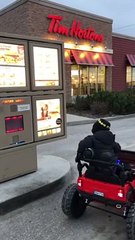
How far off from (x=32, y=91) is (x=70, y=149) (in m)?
3.25

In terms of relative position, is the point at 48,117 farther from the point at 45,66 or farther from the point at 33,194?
the point at 33,194

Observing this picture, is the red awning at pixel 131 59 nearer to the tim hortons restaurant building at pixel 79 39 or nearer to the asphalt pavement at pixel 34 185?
the tim hortons restaurant building at pixel 79 39

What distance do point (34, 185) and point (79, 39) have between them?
1469cm

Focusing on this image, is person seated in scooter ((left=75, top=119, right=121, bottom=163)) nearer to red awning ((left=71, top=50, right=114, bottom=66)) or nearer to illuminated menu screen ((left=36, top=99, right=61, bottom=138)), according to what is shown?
illuminated menu screen ((left=36, top=99, right=61, bottom=138))

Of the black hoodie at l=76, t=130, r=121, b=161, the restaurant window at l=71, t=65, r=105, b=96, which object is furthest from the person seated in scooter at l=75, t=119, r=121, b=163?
the restaurant window at l=71, t=65, r=105, b=96

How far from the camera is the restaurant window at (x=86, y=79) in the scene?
1809cm

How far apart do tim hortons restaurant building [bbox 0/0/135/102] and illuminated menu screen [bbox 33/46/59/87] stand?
1121 cm

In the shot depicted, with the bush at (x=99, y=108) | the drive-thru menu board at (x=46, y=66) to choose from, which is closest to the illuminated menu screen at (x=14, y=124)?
the drive-thru menu board at (x=46, y=66)

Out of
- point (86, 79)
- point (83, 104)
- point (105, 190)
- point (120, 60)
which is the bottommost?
point (105, 190)

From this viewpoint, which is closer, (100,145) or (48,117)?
(100,145)

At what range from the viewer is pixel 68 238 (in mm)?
3043

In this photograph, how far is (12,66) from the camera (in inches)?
159

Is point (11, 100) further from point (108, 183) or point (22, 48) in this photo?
point (108, 183)

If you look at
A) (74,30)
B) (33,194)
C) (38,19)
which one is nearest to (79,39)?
(74,30)
